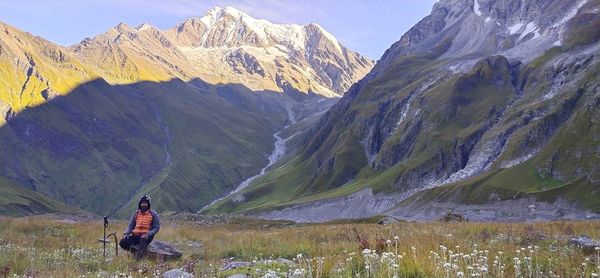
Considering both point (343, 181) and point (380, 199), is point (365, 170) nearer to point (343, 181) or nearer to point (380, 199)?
point (343, 181)

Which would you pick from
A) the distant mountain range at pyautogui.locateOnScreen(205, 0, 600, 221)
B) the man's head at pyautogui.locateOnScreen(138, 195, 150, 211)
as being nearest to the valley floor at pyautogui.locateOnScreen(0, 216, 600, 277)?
the man's head at pyautogui.locateOnScreen(138, 195, 150, 211)

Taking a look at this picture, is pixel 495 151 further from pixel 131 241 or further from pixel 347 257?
pixel 347 257

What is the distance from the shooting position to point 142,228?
17.3m

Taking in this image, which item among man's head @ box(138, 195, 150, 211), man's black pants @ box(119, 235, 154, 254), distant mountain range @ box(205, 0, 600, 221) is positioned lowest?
man's black pants @ box(119, 235, 154, 254)

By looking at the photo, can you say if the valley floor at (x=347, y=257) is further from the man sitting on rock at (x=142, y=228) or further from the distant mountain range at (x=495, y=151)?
the distant mountain range at (x=495, y=151)

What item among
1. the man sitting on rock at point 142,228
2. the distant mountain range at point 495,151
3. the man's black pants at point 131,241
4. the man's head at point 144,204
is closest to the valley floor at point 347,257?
the man's black pants at point 131,241

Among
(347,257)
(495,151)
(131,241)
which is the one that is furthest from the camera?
(495,151)

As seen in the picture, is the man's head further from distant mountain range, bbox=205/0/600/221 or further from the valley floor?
distant mountain range, bbox=205/0/600/221

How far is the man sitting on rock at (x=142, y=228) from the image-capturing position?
16.5m

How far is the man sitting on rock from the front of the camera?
16539 mm

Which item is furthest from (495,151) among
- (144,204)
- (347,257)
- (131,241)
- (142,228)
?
(347,257)

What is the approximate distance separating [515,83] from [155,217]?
182 metres

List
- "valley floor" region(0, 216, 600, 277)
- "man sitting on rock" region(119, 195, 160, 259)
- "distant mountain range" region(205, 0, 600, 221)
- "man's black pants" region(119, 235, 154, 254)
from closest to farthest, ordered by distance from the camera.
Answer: "valley floor" region(0, 216, 600, 277) → "man's black pants" region(119, 235, 154, 254) → "man sitting on rock" region(119, 195, 160, 259) → "distant mountain range" region(205, 0, 600, 221)

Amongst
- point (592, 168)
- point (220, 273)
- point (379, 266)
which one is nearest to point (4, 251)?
point (220, 273)
